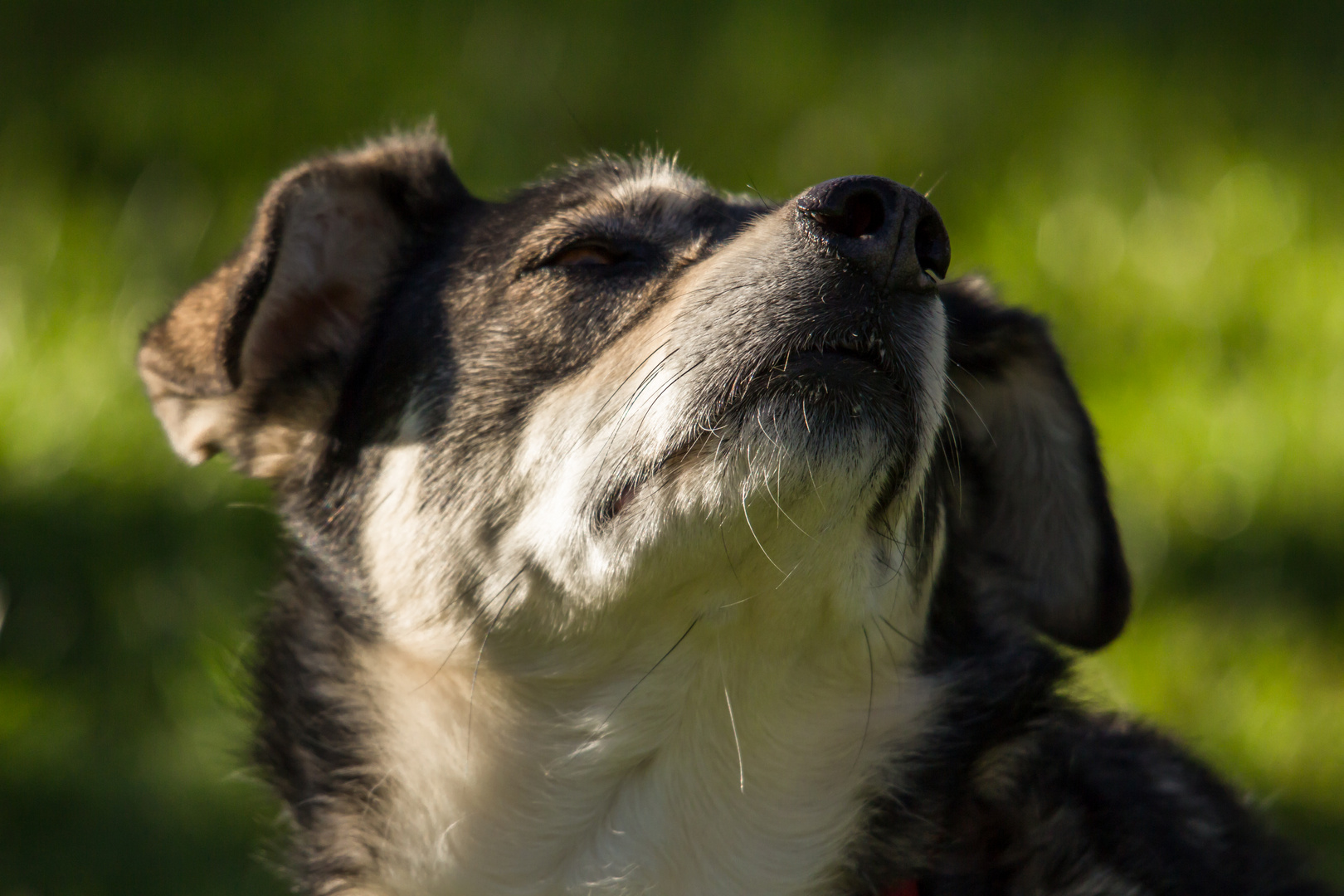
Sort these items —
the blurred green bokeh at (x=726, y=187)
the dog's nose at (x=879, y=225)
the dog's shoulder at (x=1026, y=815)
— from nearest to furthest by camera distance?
the dog's nose at (x=879, y=225), the dog's shoulder at (x=1026, y=815), the blurred green bokeh at (x=726, y=187)

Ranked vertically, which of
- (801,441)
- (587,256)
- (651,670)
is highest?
(587,256)

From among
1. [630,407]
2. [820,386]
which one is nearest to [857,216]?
[820,386]

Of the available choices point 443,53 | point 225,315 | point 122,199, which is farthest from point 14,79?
point 225,315

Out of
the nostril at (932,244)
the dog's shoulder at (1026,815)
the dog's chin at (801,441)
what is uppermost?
the nostril at (932,244)

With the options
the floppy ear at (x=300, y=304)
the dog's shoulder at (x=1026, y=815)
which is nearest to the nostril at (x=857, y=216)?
the dog's shoulder at (x=1026, y=815)

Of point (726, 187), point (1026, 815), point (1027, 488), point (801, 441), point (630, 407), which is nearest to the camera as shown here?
A: point (801, 441)

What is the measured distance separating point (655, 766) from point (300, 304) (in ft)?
4.63

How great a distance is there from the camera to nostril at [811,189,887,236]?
102 inches

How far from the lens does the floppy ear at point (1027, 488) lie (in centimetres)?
334

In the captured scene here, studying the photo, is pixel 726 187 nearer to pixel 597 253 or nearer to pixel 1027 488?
pixel 1027 488

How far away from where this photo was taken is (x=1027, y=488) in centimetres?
353

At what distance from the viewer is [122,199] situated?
259 inches

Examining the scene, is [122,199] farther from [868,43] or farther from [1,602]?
[868,43]

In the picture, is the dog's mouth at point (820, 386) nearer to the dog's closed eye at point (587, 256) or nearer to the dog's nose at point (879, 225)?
the dog's nose at point (879, 225)
